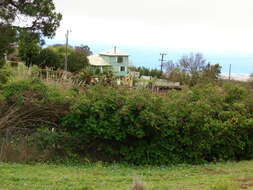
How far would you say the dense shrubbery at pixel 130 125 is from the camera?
35.4ft

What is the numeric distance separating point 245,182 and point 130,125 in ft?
13.9

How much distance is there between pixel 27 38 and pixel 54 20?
5.37 feet

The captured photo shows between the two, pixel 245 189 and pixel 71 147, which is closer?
pixel 245 189

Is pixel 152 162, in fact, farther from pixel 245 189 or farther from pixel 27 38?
pixel 27 38

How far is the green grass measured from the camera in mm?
6738

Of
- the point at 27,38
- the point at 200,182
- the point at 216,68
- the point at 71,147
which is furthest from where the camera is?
the point at 216,68

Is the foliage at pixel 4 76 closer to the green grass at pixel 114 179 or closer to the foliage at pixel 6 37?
the green grass at pixel 114 179

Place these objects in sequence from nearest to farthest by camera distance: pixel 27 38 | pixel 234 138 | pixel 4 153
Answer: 1. pixel 4 153
2. pixel 234 138
3. pixel 27 38

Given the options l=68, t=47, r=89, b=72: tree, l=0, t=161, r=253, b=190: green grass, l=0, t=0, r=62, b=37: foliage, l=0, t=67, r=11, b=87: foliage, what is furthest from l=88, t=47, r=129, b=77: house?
l=0, t=161, r=253, b=190: green grass

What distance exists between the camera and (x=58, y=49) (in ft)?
180

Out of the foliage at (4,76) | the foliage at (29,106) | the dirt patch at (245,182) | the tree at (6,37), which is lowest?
the dirt patch at (245,182)

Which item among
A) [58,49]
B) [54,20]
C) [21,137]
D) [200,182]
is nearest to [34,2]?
[54,20]

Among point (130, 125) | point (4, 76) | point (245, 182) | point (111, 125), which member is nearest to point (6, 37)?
point (4, 76)

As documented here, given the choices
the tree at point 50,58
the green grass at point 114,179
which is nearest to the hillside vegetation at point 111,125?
the green grass at point 114,179
